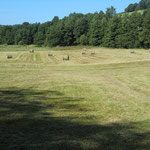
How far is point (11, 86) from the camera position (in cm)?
1389

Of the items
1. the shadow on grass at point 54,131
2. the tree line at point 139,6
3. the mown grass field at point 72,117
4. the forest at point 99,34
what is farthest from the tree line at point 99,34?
the tree line at point 139,6

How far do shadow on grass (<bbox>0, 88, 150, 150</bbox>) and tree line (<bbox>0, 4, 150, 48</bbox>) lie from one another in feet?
215

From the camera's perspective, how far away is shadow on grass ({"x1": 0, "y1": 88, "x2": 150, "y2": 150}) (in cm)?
532

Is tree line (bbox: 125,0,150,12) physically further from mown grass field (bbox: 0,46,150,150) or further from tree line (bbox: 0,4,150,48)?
mown grass field (bbox: 0,46,150,150)

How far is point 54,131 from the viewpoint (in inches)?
254

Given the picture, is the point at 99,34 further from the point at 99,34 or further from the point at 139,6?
the point at 139,6

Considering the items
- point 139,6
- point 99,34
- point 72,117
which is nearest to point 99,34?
point 99,34

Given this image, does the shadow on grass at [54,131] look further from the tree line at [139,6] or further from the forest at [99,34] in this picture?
the tree line at [139,6]

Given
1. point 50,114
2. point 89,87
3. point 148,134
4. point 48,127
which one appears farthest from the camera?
point 89,87

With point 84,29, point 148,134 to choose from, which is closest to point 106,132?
point 148,134

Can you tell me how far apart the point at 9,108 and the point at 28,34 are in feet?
378

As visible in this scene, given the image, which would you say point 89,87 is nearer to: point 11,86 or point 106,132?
point 11,86

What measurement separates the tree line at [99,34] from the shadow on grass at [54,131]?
65.6 m

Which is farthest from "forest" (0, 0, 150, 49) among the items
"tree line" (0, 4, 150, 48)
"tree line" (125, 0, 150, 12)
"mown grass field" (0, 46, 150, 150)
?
"tree line" (125, 0, 150, 12)
